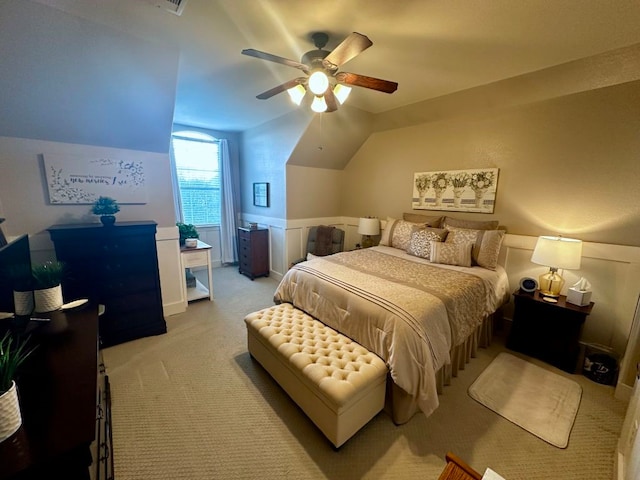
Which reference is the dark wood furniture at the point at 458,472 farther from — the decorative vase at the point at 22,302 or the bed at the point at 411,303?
the decorative vase at the point at 22,302

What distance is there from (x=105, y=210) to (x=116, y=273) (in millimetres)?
596

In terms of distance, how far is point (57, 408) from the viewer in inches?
35.3

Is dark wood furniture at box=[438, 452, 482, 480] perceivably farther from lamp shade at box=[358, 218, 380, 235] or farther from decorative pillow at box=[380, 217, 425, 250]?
lamp shade at box=[358, 218, 380, 235]

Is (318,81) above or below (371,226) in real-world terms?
above

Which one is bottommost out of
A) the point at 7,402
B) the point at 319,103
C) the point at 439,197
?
the point at 7,402

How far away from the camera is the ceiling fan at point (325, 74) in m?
1.58

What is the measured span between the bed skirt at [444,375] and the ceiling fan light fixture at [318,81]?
207 centimetres

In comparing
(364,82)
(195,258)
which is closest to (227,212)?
(195,258)

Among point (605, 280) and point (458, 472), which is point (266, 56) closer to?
point (458, 472)

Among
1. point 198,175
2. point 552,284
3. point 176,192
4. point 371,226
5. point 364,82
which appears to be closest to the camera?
point 364,82

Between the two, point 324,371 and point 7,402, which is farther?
point 324,371

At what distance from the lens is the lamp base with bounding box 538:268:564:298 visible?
2391 millimetres

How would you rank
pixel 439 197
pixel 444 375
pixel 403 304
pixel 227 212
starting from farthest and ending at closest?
pixel 227 212 < pixel 439 197 < pixel 444 375 < pixel 403 304

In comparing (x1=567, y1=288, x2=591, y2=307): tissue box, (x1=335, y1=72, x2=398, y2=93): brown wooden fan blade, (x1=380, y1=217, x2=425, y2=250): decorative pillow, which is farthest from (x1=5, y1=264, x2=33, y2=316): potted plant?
(x1=567, y1=288, x2=591, y2=307): tissue box
